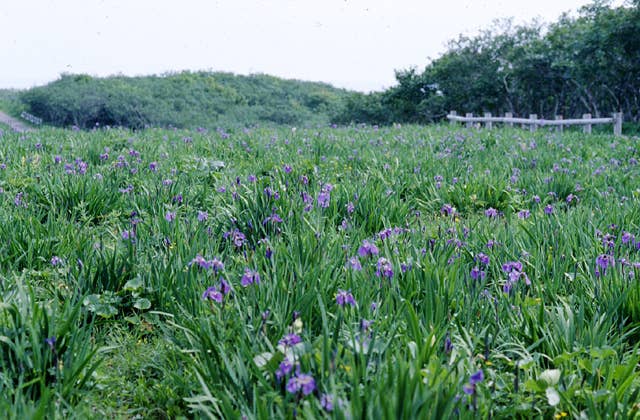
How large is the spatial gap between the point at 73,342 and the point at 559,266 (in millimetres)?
2185

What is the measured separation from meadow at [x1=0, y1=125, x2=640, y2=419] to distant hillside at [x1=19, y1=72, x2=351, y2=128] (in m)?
18.6

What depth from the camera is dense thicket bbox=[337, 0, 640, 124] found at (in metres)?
21.1

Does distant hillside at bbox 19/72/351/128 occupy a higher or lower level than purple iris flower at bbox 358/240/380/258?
higher

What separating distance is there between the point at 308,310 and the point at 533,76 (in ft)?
84.5

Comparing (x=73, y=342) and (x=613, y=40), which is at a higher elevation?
(x=613, y=40)

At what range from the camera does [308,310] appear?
87.6 inches

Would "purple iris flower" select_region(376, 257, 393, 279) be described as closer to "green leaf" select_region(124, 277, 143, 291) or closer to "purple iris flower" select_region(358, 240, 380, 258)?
"purple iris flower" select_region(358, 240, 380, 258)

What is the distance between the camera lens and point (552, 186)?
5172mm

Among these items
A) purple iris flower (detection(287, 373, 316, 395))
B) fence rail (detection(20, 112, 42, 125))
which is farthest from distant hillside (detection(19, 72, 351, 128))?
purple iris flower (detection(287, 373, 316, 395))

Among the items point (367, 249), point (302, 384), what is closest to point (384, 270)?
point (367, 249)

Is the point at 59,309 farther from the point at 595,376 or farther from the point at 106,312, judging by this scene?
the point at 595,376

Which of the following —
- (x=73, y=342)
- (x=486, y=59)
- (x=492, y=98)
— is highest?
(x=486, y=59)

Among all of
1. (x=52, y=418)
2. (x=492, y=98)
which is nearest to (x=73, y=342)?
(x=52, y=418)

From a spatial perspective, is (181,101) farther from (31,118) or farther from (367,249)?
(367,249)
